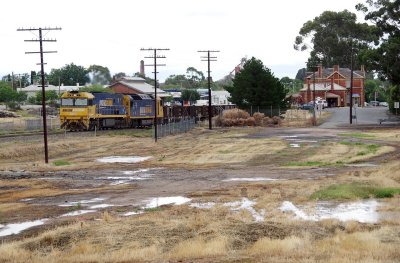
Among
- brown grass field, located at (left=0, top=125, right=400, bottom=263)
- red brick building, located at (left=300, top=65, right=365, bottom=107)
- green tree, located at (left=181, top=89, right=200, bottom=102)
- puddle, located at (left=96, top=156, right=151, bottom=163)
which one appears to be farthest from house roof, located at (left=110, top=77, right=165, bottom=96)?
brown grass field, located at (left=0, top=125, right=400, bottom=263)

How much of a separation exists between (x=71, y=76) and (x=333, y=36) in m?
79.5

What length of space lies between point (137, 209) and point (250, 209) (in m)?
3.76

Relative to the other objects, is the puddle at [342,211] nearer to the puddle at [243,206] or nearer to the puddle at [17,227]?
the puddle at [243,206]

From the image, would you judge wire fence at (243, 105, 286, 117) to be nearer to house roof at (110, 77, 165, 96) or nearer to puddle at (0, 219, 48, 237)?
house roof at (110, 77, 165, 96)

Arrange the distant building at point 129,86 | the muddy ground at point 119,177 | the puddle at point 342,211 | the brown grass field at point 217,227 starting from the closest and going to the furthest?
1. the brown grass field at point 217,227
2. the puddle at point 342,211
3. the muddy ground at point 119,177
4. the distant building at point 129,86

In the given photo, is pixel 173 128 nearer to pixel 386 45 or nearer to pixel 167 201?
pixel 386 45

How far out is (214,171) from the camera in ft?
103

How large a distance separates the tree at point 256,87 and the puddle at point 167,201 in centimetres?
6190

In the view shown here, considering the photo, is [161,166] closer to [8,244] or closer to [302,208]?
[302,208]

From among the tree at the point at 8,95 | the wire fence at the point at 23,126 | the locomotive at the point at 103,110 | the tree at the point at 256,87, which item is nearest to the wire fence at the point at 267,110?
the tree at the point at 256,87

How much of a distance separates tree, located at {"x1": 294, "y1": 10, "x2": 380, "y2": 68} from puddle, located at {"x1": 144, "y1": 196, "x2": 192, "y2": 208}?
117354 millimetres

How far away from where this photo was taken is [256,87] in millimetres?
84875

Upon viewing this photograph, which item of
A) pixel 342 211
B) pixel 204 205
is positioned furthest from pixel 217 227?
pixel 342 211

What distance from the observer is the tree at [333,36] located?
13800 centimetres
